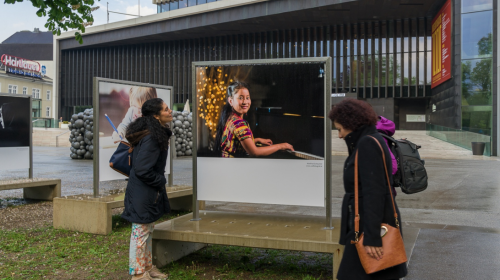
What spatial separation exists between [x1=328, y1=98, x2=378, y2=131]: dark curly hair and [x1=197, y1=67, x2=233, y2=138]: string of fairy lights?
2.29 meters

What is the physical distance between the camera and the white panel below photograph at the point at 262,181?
4.63 meters

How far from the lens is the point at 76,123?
20.0 m

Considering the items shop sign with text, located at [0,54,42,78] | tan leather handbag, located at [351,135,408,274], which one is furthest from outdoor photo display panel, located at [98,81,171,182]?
shop sign with text, located at [0,54,42,78]

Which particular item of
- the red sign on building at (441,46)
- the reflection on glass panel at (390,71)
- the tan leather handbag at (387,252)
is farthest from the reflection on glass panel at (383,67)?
the tan leather handbag at (387,252)

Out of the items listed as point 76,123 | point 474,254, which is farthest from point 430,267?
point 76,123

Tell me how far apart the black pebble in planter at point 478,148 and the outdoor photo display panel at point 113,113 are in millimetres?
21934

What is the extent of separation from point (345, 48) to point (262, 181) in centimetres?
4304

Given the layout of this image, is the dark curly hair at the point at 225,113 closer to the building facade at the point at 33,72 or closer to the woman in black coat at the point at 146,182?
the woman in black coat at the point at 146,182

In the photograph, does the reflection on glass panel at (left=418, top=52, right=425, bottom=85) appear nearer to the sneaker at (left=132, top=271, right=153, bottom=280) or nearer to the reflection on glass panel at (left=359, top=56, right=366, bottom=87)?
the reflection on glass panel at (left=359, top=56, right=366, bottom=87)

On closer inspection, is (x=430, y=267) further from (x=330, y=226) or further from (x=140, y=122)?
(x=140, y=122)

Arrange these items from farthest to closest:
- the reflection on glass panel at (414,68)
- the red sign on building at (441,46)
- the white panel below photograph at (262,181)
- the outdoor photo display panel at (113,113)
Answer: the reflection on glass panel at (414,68)
the red sign on building at (441,46)
the outdoor photo display panel at (113,113)
the white panel below photograph at (262,181)

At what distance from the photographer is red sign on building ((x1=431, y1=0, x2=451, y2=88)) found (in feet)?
109

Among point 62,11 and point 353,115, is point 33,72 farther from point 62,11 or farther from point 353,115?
point 353,115

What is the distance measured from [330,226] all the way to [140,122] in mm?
2172
